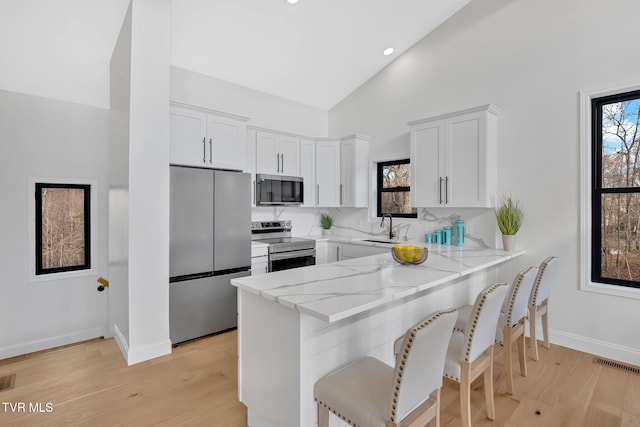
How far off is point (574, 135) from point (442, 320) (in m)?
2.80

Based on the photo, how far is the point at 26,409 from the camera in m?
2.13

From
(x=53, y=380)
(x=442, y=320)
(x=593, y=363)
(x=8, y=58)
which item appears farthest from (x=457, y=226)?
(x=8, y=58)

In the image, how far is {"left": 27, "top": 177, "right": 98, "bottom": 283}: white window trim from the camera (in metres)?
3.25

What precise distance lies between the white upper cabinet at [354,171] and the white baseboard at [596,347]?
2.65 m

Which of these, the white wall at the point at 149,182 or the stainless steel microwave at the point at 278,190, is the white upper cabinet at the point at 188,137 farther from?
the stainless steel microwave at the point at 278,190

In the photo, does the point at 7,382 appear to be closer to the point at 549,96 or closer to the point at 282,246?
the point at 282,246

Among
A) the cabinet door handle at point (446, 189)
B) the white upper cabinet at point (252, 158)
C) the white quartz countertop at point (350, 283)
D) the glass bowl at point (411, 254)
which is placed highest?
the white upper cabinet at point (252, 158)

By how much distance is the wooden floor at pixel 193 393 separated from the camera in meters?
2.02

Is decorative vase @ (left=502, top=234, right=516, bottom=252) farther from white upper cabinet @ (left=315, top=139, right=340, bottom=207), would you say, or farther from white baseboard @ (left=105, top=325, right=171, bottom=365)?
white baseboard @ (left=105, top=325, right=171, bottom=365)

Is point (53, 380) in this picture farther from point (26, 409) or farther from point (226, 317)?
point (226, 317)

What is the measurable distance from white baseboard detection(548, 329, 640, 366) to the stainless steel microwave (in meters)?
3.24

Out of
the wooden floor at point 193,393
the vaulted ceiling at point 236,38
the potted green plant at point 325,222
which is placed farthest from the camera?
the potted green plant at point 325,222

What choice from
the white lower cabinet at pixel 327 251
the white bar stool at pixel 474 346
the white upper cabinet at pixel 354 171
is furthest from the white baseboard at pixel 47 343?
the white bar stool at pixel 474 346

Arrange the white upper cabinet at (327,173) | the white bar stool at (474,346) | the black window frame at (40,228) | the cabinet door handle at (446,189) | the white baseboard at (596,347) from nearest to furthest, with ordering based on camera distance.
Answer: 1. the white bar stool at (474,346)
2. the white baseboard at (596,347)
3. the black window frame at (40,228)
4. the cabinet door handle at (446,189)
5. the white upper cabinet at (327,173)
